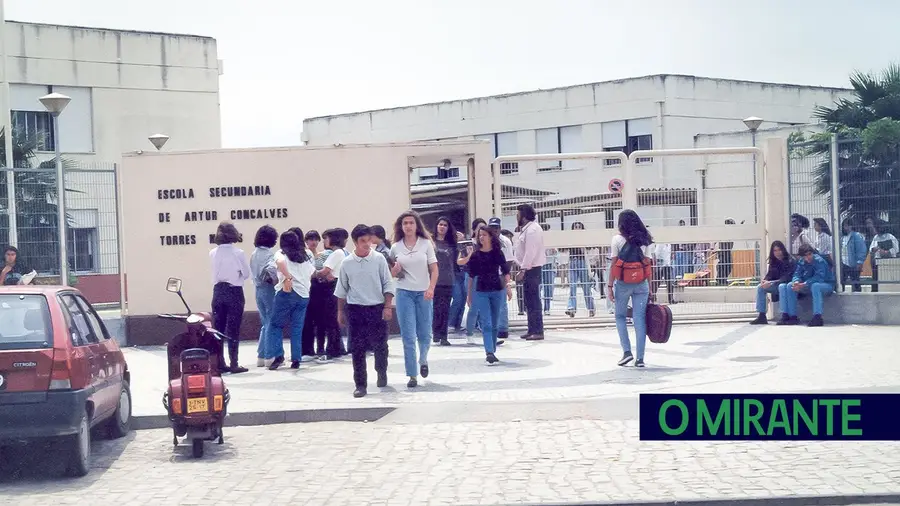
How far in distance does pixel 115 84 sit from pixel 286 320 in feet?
90.2

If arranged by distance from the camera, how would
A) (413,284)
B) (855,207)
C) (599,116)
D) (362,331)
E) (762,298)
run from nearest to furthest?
(362,331) → (413,284) → (855,207) → (762,298) → (599,116)

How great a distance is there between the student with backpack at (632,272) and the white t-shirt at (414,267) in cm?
214

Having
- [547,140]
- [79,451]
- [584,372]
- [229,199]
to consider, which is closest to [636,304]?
[584,372]

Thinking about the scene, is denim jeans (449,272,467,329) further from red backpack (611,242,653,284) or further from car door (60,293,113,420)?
car door (60,293,113,420)

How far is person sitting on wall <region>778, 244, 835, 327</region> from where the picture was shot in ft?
57.7

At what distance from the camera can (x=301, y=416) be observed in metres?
10.7

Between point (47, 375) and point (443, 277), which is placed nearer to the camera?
point (47, 375)

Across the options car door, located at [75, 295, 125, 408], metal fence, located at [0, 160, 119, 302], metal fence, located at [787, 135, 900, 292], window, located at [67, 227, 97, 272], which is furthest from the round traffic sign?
car door, located at [75, 295, 125, 408]

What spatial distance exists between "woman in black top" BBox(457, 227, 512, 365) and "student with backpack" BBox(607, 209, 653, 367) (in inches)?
57.0

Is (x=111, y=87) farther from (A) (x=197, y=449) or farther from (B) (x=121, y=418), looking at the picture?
(A) (x=197, y=449)

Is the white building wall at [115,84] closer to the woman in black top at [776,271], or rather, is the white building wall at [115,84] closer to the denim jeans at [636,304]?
the woman in black top at [776,271]

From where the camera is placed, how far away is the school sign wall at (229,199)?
18391 millimetres

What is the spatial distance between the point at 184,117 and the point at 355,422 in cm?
3192

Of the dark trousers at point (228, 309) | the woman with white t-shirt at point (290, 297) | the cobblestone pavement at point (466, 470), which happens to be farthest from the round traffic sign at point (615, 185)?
the cobblestone pavement at point (466, 470)
